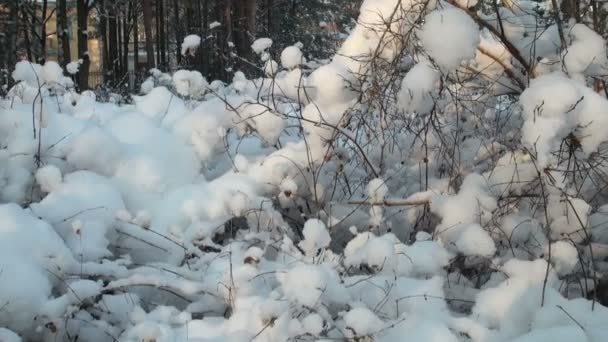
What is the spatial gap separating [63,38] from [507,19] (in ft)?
57.7

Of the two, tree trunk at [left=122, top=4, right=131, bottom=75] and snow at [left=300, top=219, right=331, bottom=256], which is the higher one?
snow at [left=300, top=219, right=331, bottom=256]

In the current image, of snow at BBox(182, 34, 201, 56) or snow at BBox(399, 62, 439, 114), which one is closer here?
snow at BBox(399, 62, 439, 114)

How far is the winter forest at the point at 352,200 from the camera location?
2262 mm

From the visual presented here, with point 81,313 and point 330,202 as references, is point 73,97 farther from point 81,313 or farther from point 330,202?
point 81,313

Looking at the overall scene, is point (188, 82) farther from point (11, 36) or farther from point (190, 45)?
point (11, 36)

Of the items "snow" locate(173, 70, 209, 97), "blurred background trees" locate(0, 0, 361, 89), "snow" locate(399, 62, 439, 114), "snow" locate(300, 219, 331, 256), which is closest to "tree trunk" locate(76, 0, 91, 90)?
"blurred background trees" locate(0, 0, 361, 89)

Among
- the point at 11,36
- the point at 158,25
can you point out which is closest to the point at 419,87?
the point at 11,36

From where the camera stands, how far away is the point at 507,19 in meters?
3.23

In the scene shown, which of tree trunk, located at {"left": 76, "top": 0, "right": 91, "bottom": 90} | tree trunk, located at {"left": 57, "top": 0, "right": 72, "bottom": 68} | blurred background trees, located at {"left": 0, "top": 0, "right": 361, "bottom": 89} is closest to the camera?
tree trunk, located at {"left": 76, "top": 0, "right": 91, "bottom": 90}

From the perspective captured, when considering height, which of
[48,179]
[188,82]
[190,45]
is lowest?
[48,179]

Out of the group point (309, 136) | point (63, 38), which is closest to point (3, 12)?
point (63, 38)

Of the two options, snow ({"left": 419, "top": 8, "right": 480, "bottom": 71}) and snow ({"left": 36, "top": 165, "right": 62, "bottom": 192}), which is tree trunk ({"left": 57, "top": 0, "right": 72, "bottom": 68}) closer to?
snow ({"left": 36, "top": 165, "right": 62, "bottom": 192})

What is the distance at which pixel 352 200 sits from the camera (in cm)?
338

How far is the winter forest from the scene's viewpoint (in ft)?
7.42
